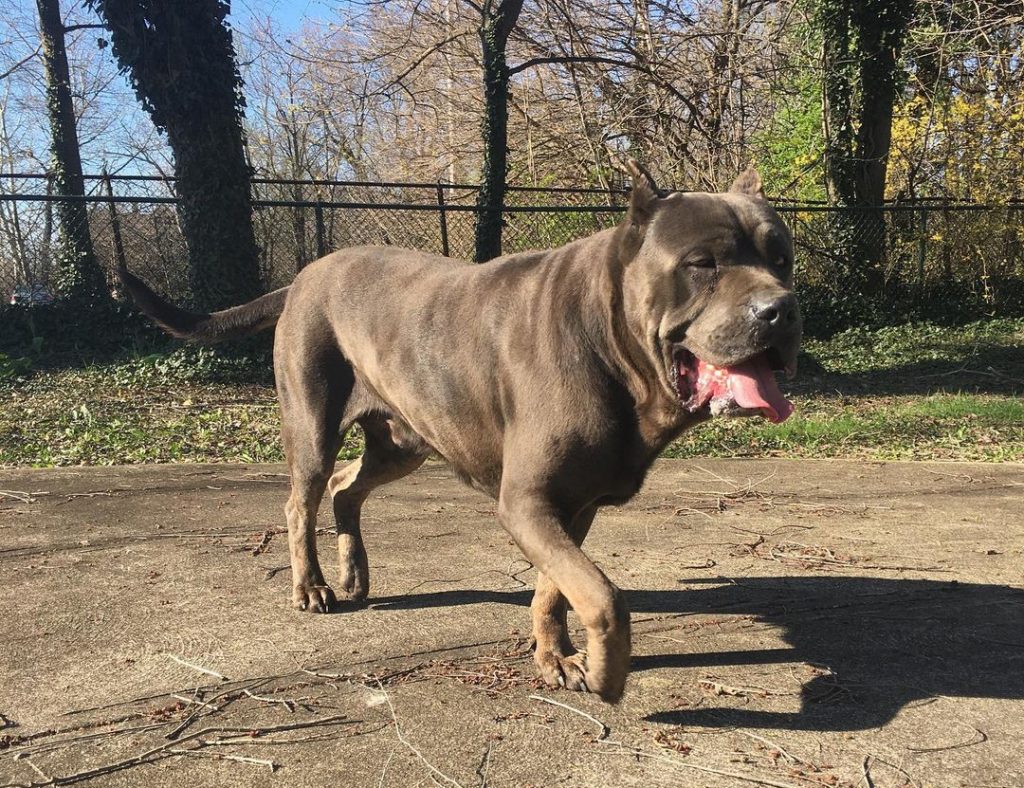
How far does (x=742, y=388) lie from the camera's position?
9.75 feet

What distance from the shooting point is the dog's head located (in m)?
2.90

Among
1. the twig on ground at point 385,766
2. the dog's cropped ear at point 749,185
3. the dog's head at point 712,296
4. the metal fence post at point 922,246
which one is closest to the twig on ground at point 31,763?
the twig on ground at point 385,766

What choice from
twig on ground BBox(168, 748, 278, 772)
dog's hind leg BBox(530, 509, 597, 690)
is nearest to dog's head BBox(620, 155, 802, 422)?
dog's hind leg BBox(530, 509, 597, 690)

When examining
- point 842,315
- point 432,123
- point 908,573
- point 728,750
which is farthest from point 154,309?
point 432,123

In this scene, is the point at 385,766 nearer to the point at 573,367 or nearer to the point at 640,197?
the point at 573,367

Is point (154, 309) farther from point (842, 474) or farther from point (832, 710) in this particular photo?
point (842, 474)

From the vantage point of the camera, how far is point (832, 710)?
120 inches

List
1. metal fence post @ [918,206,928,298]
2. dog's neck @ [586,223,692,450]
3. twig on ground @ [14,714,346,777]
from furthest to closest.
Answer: metal fence post @ [918,206,928,298]
dog's neck @ [586,223,692,450]
twig on ground @ [14,714,346,777]

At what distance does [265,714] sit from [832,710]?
1.85m

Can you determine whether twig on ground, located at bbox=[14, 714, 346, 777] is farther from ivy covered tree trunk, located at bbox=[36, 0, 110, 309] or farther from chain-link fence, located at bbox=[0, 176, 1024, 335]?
ivy covered tree trunk, located at bbox=[36, 0, 110, 309]

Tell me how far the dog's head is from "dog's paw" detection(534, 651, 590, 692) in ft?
3.19

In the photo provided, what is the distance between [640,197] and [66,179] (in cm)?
1314

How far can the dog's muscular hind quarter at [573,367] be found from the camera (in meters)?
2.96

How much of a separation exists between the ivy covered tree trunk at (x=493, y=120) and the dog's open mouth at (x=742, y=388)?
34.1 feet
